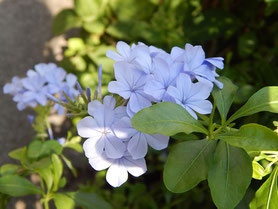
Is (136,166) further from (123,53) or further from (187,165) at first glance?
(123,53)

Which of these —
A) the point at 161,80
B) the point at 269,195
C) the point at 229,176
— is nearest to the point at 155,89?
the point at 161,80

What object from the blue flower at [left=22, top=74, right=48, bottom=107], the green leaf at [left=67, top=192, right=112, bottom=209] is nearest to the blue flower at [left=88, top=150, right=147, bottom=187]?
the green leaf at [left=67, top=192, right=112, bottom=209]

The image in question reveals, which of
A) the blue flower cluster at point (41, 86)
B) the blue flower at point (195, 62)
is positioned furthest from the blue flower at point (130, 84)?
the blue flower cluster at point (41, 86)

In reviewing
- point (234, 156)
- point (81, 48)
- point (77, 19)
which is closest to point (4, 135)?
point (81, 48)

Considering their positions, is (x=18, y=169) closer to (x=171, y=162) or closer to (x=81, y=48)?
(x=171, y=162)

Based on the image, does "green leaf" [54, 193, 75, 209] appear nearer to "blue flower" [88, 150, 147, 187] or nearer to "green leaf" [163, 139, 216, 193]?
"blue flower" [88, 150, 147, 187]

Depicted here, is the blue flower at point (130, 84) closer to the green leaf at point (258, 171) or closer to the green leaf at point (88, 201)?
the green leaf at point (258, 171)
